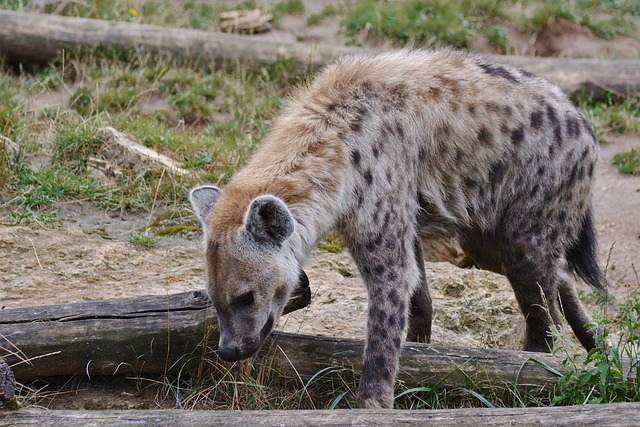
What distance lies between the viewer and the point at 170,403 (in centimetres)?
362

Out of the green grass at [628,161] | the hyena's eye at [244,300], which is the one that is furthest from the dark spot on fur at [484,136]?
the green grass at [628,161]

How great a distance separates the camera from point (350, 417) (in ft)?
9.37

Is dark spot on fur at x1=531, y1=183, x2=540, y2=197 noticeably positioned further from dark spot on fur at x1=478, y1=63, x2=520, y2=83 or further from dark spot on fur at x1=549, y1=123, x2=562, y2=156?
dark spot on fur at x1=478, y1=63, x2=520, y2=83

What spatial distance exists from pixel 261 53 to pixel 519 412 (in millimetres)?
5309

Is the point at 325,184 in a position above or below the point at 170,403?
above

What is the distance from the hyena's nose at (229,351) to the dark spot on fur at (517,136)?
5.17ft

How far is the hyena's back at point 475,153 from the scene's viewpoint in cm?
371

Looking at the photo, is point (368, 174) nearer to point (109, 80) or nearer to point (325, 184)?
point (325, 184)

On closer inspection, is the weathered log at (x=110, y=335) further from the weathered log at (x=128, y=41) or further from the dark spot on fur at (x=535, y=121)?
the weathered log at (x=128, y=41)

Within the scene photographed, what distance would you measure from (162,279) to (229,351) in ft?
4.26

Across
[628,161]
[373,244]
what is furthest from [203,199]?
[628,161]

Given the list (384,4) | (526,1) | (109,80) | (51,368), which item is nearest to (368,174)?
(51,368)

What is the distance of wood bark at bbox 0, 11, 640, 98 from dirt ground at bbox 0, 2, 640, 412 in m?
2.55

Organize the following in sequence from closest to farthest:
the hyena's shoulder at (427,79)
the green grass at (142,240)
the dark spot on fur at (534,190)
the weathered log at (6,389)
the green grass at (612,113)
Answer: the weathered log at (6,389) < the hyena's shoulder at (427,79) < the dark spot on fur at (534,190) < the green grass at (142,240) < the green grass at (612,113)
